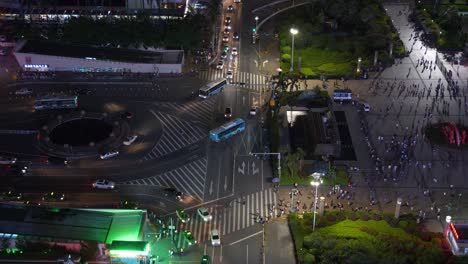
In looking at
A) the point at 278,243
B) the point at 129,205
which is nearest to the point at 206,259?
the point at 278,243

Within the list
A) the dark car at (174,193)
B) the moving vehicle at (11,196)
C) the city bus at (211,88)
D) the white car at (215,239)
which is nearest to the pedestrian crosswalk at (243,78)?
the city bus at (211,88)

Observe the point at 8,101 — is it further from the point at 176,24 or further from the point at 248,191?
the point at 248,191

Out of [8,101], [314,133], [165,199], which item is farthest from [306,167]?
[8,101]

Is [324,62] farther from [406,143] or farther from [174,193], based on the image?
[174,193]

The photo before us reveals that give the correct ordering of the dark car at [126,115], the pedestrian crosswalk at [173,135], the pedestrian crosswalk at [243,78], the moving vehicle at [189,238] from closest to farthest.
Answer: the moving vehicle at [189,238] → the pedestrian crosswalk at [173,135] → the dark car at [126,115] → the pedestrian crosswalk at [243,78]

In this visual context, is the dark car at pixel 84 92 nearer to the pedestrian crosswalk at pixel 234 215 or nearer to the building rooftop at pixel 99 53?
the building rooftop at pixel 99 53

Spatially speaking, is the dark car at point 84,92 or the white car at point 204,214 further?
the dark car at point 84,92
